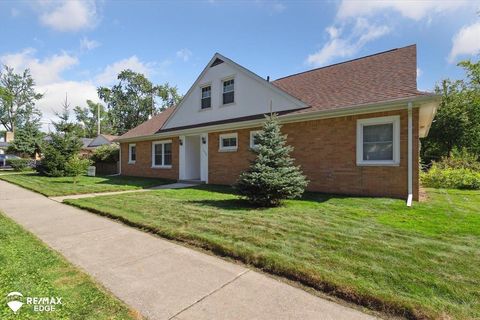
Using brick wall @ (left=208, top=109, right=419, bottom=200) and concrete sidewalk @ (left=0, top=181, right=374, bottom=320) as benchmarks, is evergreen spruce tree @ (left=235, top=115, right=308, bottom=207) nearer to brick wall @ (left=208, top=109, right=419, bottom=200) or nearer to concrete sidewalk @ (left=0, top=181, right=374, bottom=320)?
brick wall @ (left=208, top=109, right=419, bottom=200)

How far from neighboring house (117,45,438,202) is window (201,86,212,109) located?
0.05 m

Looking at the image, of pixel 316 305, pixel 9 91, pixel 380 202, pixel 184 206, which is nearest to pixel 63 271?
pixel 316 305

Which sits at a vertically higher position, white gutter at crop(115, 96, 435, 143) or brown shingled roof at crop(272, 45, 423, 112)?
brown shingled roof at crop(272, 45, 423, 112)

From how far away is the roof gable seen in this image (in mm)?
11453

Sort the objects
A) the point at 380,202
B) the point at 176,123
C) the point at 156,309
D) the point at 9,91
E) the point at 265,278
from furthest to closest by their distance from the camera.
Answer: the point at 9,91
the point at 176,123
the point at 380,202
the point at 265,278
the point at 156,309

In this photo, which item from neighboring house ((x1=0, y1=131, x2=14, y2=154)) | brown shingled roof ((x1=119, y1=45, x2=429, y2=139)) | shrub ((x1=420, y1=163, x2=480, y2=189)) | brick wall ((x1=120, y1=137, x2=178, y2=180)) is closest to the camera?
brown shingled roof ((x1=119, y1=45, x2=429, y2=139))

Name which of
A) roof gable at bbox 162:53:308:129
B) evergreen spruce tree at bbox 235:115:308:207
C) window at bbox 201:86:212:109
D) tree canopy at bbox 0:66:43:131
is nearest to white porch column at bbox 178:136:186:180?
roof gable at bbox 162:53:308:129

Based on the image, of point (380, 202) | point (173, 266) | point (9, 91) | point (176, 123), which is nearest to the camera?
point (173, 266)

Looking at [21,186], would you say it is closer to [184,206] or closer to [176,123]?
[176,123]

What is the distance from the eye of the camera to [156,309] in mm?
2711

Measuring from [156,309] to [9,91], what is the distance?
6147 centimetres

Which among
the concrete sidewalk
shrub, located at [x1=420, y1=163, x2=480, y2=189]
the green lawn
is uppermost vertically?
shrub, located at [x1=420, y1=163, x2=480, y2=189]

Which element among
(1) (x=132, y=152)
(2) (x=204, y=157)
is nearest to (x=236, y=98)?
(2) (x=204, y=157)

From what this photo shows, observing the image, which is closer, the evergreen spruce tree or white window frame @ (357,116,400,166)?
the evergreen spruce tree
